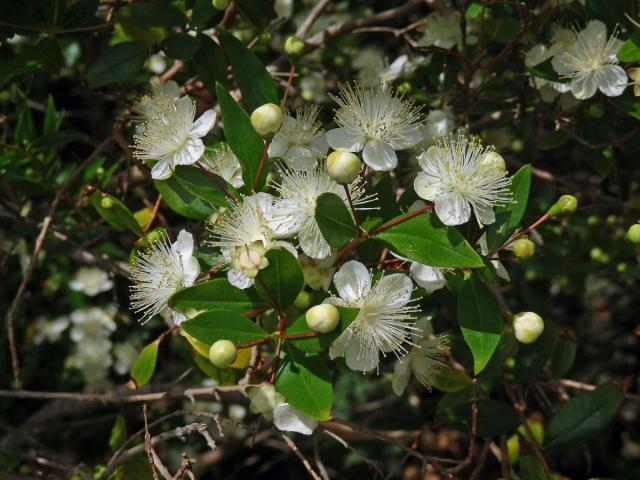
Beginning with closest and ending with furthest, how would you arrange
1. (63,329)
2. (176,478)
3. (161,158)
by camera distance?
1. (176,478)
2. (161,158)
3. (63,329)

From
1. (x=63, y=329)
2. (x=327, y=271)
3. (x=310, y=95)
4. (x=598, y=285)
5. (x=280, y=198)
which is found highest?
(x=280, y=198)

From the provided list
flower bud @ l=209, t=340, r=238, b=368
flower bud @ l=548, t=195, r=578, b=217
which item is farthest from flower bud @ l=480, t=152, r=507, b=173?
flower bud @ l=209, t=340, r=238, b=368

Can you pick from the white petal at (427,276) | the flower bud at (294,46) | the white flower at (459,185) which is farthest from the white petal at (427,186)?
the flower bud at (294,46)

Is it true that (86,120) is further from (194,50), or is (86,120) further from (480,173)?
(480,173)

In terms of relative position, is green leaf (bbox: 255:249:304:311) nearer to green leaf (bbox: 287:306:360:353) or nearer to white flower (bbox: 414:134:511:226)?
green leaf (bbox: 287:306:360:353)

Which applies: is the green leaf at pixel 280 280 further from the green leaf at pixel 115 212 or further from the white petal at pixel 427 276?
the green leaf at pixel 115 212

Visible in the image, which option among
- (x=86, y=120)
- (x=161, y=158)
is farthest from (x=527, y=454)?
(x=86, y=120)
